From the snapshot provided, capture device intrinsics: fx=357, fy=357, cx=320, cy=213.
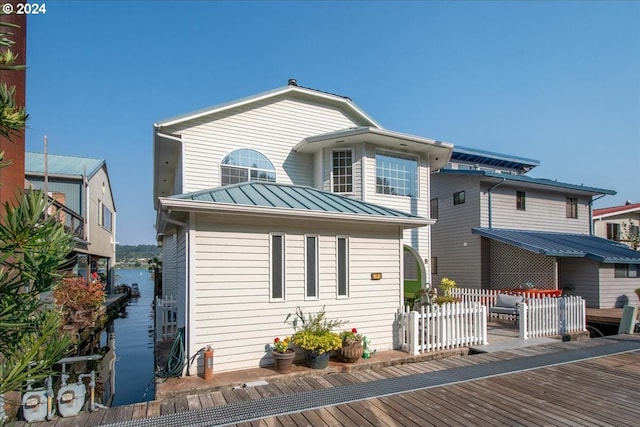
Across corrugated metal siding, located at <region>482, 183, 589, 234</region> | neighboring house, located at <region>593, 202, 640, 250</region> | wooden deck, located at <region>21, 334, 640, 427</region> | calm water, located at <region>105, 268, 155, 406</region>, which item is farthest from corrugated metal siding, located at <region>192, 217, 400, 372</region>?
neighboring house, located at <region>593, 202, 640, 250</region>

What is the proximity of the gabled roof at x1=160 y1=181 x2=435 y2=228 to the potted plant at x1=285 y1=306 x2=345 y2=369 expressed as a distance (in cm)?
206

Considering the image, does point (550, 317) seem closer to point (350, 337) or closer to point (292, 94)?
point (350, 337)

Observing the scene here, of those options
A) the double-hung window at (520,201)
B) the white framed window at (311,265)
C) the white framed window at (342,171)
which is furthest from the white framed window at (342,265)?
the double-hung window at (520,201)

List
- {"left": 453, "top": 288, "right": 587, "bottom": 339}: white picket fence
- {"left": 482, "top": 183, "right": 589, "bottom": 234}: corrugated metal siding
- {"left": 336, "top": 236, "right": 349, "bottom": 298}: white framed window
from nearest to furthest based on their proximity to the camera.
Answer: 1. {"left": 336, "top": 236, "right": 349, "bottom": 298}: white framed window
2. {"left": 453, "top": 288, "right": 587, "bottom": 339}: white picket fence
3. {"left": 482, "top": 183, "right": 589, "bottom": 234}: corrugated metal siding

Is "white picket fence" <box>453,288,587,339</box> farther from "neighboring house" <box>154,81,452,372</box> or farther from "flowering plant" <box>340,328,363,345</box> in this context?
"flowering plant" <box>340,328,363,345</box>

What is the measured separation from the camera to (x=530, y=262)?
50.7 ft

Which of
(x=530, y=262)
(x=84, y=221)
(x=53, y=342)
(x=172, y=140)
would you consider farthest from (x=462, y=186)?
(x=84, y=221)

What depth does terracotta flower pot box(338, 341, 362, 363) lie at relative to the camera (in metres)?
7.07

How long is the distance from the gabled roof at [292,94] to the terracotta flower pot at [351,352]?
7.83m

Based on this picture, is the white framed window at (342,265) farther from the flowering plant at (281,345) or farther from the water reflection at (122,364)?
the water reflection at (122,364)

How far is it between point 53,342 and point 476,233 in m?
16.7

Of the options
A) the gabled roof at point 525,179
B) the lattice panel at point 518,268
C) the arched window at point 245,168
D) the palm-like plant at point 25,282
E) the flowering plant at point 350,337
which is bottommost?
the flowering plant at point 350,337

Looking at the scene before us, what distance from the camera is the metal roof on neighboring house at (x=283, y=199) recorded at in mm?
6910

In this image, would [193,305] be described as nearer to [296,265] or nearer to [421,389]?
[296,265]
